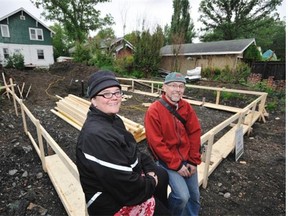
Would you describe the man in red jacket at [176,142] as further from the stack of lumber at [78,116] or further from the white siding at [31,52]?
the white siding at [31,52]

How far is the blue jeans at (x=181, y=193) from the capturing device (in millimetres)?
1950

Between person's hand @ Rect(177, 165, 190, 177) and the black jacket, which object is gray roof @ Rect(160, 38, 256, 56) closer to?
person's hand @ Rect(177, 165, 190, 177)

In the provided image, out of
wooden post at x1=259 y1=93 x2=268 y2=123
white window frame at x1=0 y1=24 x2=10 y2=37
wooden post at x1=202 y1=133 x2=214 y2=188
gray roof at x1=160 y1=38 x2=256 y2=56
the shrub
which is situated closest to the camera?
wooden post at x1=202 y1=133 x2=214 y2=188

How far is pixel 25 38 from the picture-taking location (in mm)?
23156

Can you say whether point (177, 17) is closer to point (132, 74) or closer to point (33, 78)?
point (132, 74)

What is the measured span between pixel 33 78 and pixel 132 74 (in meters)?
7.26

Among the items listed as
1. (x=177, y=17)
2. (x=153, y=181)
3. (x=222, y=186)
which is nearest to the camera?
(x=153, y=181)

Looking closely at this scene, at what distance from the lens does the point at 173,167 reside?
2.02 meters

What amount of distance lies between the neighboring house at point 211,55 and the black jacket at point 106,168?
16.6m

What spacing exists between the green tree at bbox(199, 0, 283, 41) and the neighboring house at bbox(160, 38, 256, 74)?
36.8 feet

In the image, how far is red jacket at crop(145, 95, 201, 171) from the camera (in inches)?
79.8

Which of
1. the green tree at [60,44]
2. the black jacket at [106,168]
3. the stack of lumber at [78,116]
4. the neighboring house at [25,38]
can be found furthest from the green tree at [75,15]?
the black jacket at [106,168]

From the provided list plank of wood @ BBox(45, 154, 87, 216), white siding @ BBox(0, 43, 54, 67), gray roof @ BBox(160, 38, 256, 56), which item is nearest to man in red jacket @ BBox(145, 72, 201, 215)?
plank of wood @ BBox(45, 154, 87, 216)

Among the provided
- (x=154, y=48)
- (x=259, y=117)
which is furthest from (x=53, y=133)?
(x=154, y=48)
